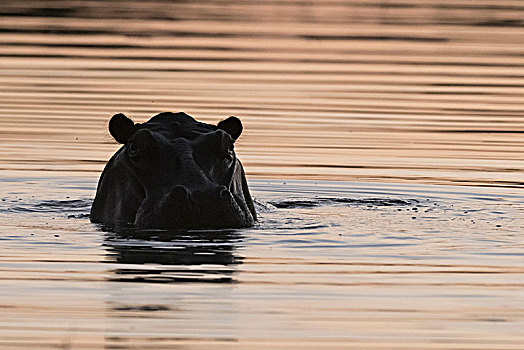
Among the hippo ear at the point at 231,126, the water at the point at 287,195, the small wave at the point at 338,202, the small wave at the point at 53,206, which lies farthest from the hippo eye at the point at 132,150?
the small wave at the point at 338,202

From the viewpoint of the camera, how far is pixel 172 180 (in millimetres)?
15406

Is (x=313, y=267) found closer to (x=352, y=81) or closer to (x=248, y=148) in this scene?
(x=248, y=148)

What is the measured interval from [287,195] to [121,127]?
3.36 m

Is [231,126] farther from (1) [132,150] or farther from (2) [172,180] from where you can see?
(2) [172,180]

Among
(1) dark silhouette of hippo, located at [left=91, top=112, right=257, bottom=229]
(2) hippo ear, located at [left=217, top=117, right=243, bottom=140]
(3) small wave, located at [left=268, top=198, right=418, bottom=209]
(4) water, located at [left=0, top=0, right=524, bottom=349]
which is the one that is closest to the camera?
(4) water, located at [left=0, top=0, right=524, bottom=349]

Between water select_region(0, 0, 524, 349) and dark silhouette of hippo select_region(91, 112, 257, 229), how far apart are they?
23 centimetres

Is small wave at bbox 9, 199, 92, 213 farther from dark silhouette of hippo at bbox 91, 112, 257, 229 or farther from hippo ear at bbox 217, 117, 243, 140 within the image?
hippo ear at bbox 217, 117, 243, 140

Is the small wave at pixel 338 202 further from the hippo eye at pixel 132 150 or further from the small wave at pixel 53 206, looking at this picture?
the hippo eye at pixel 132 150

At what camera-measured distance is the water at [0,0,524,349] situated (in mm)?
11281

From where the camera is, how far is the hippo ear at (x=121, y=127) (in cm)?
1655

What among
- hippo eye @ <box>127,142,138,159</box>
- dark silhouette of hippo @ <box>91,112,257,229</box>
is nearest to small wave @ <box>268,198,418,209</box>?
dark silhouette of hippo @ <box>91,112,257,229</box>

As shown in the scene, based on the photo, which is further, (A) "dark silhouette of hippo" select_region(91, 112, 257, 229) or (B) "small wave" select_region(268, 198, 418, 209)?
(B) "small wave" select_region(268, 198, 418, 209)

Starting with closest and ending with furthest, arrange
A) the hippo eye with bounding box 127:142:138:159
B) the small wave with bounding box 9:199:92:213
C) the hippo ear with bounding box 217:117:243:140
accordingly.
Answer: the hippo eye with bounding box 127:142:138:159, the hippo ear with bounding box 217:117:243:140, the small wave with bounding box 9:199:92:213

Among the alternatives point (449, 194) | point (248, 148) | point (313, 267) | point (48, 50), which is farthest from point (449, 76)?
point (313, 267)
